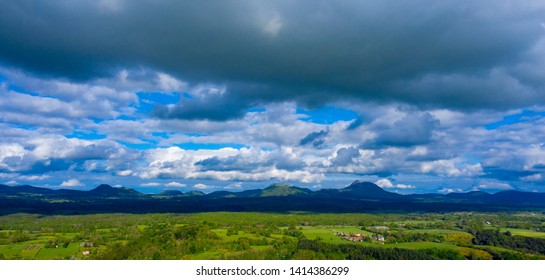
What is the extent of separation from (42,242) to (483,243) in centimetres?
6156

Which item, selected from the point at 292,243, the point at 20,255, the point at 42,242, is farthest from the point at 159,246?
the point at 42,242

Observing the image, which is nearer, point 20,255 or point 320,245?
point 20,255

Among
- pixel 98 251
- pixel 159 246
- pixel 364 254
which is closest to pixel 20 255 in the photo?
pixel 98 251

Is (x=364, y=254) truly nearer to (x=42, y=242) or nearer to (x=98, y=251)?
(x=98, y=251)

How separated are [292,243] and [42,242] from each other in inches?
1370

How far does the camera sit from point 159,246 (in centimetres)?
3703

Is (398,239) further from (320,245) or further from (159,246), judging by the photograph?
(159,246)
